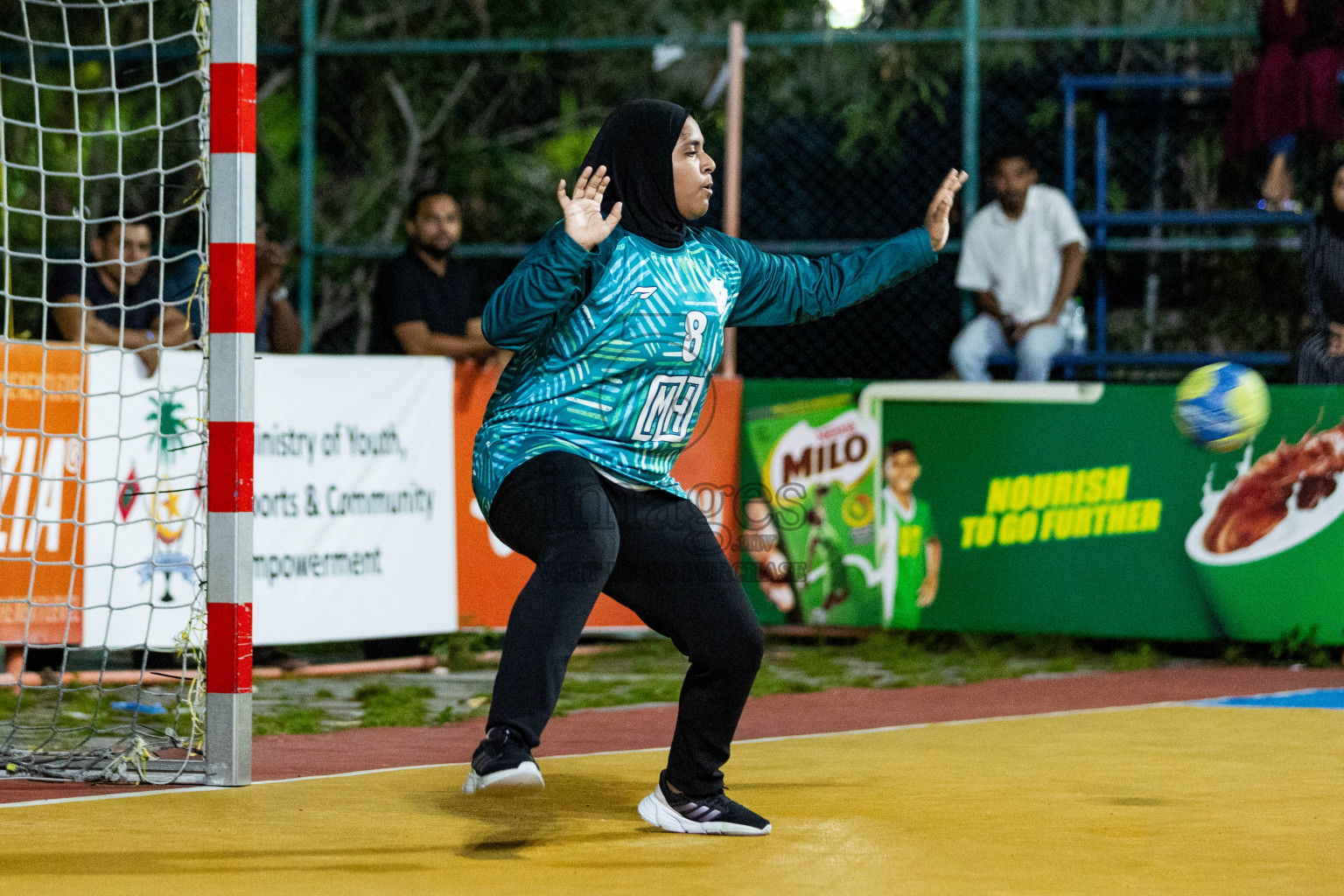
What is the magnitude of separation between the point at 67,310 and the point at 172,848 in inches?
189

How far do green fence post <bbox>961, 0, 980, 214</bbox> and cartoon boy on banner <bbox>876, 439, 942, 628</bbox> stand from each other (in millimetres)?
2004

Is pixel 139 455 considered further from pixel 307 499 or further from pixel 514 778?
pixel 514 778

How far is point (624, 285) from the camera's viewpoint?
16.4ft

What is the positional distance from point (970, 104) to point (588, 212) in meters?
7.32

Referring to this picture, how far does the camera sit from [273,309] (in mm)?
10156

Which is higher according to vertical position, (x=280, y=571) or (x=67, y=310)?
(x=67, y=310)

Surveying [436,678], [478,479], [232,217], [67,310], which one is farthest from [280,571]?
[478,479]

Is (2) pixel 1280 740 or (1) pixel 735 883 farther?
(2) pixel 1280 740

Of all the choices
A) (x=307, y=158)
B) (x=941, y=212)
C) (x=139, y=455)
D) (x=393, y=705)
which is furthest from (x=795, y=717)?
(x=307, y=158)

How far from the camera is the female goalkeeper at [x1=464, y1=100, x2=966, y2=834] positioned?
4801 millimetres

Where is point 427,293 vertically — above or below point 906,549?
above

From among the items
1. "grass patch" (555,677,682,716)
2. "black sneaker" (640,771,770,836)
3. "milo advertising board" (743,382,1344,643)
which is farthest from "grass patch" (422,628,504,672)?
"black sneaker" (640,771,770,836)

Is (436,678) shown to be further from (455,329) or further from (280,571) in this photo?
(455,329)

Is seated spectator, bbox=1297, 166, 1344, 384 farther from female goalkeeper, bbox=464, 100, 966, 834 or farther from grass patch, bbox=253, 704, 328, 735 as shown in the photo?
female goalkeeper, bbox=464, 100, 966, 834
